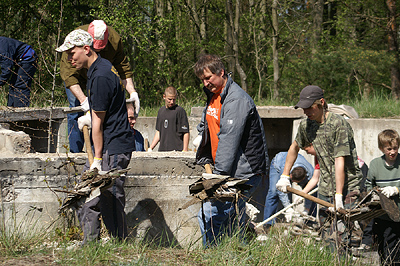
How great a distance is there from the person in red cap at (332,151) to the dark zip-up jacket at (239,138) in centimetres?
52

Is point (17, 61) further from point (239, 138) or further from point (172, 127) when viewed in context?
A: point (239, 138)

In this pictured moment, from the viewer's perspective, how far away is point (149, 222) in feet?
15.1

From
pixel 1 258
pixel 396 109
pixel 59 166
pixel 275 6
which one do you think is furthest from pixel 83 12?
pixel 1 258

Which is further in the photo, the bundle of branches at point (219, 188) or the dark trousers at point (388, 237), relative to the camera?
the dark trousers at point (388, 237)

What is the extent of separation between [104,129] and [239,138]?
112 centimetres

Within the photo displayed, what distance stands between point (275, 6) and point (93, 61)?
11.4m

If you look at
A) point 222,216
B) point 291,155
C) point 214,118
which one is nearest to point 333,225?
point 291,155

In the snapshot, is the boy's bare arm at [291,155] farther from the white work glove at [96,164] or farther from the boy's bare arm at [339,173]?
the white work glove at [96,164]

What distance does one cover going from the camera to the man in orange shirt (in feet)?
12.1

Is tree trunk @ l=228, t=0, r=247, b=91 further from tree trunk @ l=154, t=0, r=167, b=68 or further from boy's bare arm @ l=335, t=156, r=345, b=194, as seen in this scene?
boy's bare arm @ l=335, t=156, r=345, b=194

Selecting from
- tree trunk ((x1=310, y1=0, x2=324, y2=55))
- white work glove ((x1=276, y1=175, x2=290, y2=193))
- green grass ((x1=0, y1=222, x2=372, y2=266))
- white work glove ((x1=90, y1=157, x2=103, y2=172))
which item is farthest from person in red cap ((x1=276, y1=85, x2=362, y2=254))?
tree trunk ((x1=310, y1=0, x2=324, y2=55))

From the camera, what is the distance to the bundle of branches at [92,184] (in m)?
3.65

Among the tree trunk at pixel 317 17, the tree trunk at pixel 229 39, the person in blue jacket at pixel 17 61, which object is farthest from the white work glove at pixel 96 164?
the tree trunk at pixel 317 17

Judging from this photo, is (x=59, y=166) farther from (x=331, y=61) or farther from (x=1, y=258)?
(x=331, y=61)
